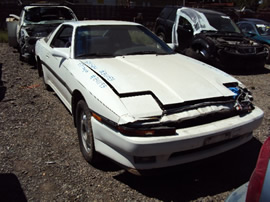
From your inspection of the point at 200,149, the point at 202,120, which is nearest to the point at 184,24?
the point at 202,120

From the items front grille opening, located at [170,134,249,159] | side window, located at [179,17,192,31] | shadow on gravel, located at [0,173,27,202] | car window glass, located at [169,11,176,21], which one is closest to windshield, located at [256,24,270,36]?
side window, located at [179,17,192,31]

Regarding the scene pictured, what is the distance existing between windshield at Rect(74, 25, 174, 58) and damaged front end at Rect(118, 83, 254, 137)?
1502 millimetres

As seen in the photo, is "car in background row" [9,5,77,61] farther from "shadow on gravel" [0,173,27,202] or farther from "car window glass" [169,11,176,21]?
"shadow on gravel" [0,173,27,202]

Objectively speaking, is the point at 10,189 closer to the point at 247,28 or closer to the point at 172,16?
the point at 172,16

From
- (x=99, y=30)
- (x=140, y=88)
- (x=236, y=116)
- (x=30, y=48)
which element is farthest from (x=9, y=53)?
(x=236, y=116)

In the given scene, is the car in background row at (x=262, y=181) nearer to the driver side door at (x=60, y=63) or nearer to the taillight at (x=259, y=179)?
the taillight at (x=259, y=179)

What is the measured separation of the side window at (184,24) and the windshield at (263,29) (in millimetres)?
2942

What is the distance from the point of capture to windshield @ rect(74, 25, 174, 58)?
3.71 metres

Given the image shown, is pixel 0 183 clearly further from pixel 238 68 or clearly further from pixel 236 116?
pixel 238 68

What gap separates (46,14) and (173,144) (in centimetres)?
724

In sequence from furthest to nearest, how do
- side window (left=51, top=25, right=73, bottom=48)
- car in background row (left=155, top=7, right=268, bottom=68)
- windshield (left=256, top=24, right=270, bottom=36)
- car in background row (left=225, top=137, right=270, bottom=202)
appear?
windshield (left=256, top=24, right=270, bottom=36) < car in background row (left=155, top=7, right=268, bottom=68) < side window (left=51, top=25, right=73, bottom=48) < car in background row (left=225, top=137, right=270, bottom=202)

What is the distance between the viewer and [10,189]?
105 inches

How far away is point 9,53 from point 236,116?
844 cm

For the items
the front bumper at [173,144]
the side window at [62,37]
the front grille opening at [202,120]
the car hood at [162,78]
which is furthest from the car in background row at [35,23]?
the front grille opening at [202,120]
